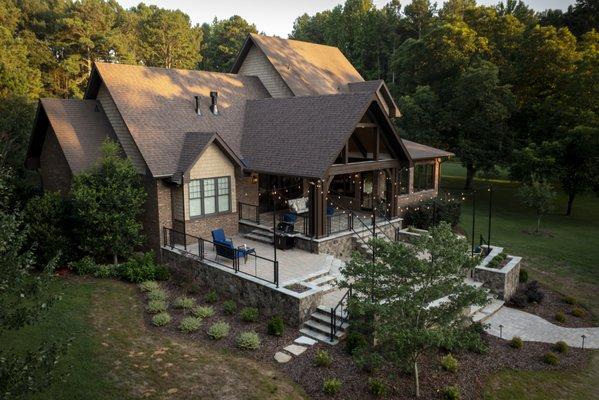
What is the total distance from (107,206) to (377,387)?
12508mm

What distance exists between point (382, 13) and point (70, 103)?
2418 inches

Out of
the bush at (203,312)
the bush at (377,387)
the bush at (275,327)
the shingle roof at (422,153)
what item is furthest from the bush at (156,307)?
the shingle roof at (422,153)

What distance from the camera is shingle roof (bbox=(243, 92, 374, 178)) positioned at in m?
19.5

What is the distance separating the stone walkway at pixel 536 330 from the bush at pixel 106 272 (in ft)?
45.5

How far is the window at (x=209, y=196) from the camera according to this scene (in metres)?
20.3

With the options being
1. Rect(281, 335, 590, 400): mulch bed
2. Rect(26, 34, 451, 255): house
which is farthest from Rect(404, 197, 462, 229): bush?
Rect(281, 335, 590, 400): mulch bed

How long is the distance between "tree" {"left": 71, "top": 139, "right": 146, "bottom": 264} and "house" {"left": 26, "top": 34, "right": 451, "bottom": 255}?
115cm

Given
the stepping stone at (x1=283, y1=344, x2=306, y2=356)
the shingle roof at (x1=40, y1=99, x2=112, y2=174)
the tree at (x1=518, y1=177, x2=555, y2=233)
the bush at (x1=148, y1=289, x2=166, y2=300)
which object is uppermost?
the shingle roof at (x1=40, y1=99, x2=112, y2=174)

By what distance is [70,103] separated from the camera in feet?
71.6

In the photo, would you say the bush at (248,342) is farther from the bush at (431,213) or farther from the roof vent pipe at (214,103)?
the bush at (431,213)

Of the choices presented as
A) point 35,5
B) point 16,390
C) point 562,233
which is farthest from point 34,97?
point 562,233

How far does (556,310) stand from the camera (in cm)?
1738

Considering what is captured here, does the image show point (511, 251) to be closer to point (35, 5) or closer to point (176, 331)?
point (176, 331)

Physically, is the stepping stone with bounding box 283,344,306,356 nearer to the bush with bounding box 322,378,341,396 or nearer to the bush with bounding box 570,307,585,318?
the bush with bounding box 322,378,341,396
